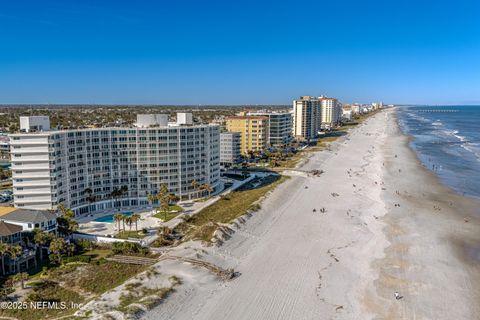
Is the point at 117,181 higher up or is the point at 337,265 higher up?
the point at 117,181

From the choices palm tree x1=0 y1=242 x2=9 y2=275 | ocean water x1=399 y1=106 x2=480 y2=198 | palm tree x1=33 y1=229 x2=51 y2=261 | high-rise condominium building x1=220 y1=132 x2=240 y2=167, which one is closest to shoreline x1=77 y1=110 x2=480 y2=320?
ocean water x1=399 y1=106 x2=480 y2=198

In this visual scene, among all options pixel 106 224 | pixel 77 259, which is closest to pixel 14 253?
pixel 77 259

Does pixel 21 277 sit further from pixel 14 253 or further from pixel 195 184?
pixel 195 184

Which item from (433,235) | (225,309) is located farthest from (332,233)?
(225,309)

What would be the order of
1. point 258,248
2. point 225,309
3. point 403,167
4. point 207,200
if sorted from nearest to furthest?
point 225,309 → point 258,248 → point 207,200 → point 403,167

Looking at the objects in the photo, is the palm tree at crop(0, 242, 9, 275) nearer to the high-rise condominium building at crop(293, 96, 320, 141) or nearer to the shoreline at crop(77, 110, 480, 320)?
the shoreline at crop(77, 110, 480, 320)

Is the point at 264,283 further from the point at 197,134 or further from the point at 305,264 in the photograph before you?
the point at 197,134
